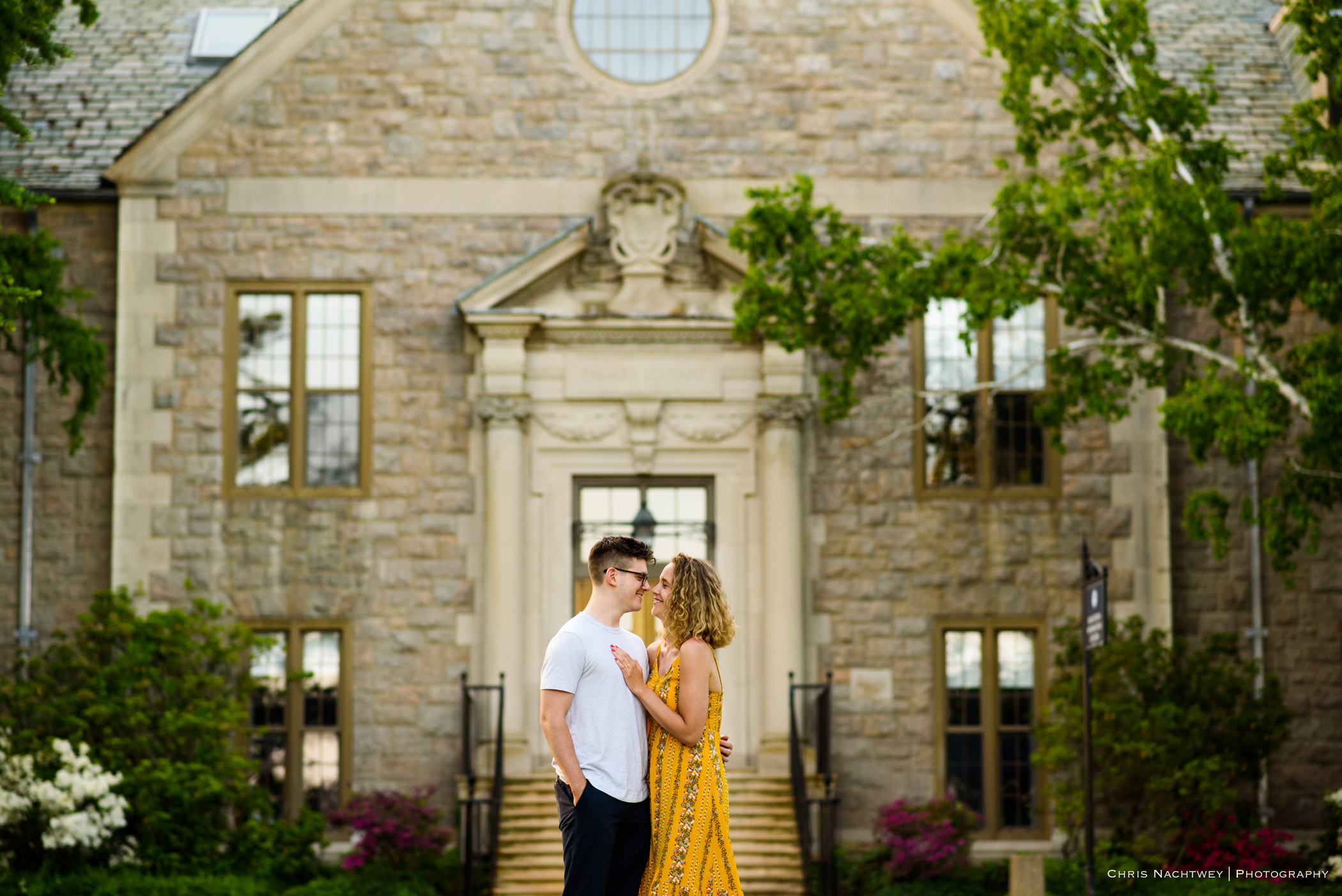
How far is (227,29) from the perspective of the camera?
16672 millimetres

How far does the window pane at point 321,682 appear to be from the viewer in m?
13.9

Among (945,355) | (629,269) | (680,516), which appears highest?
(629,269)

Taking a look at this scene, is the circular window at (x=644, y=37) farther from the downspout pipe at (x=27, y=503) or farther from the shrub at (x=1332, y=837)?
the shrub at (x=1332, y=837)

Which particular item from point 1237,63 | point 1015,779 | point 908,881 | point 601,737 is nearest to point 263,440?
point 908,881

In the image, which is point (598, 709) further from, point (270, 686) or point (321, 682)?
point (270, 686)

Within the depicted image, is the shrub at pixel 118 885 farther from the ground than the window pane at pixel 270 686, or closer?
closer

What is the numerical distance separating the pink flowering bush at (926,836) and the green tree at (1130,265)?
3.21m

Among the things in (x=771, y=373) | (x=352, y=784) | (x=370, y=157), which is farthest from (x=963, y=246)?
(x=352, y=784)

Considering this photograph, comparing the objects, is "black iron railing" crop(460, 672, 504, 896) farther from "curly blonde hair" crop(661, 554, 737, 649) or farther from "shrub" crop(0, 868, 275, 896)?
"curly blonde hair" crop(661, 554, 737, 649)

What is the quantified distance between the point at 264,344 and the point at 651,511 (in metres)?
3.85

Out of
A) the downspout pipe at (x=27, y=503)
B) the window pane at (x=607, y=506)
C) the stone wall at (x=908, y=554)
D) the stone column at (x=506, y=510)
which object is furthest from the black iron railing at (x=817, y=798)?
the downspout pipe at (x=27, y=503)

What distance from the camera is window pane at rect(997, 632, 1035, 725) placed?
1408cm

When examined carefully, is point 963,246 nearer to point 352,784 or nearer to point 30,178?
point 352,784

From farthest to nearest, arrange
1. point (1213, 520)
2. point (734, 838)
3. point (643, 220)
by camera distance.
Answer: point (643, 220) < point (734, 838) < point (1213, 520)
